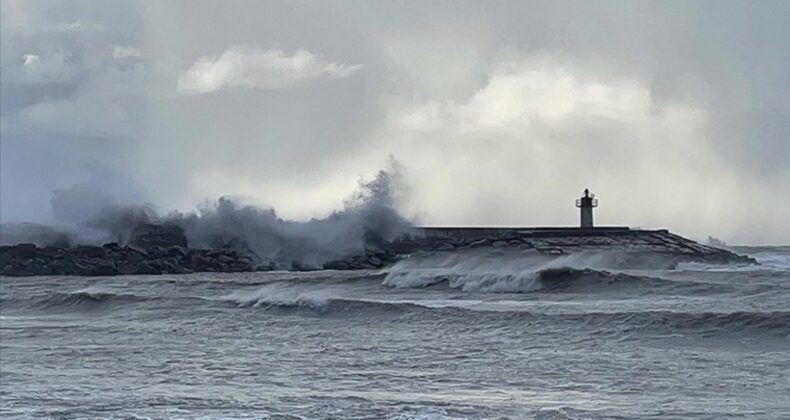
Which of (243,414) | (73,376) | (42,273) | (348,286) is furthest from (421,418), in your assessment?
(42,273)

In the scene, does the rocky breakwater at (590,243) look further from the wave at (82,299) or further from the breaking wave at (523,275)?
the wave at (82,299)

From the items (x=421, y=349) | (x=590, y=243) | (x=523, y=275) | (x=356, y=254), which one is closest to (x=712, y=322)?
(x=421, y=349)

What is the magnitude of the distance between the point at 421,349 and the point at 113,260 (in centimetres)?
3147

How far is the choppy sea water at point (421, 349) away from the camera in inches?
462

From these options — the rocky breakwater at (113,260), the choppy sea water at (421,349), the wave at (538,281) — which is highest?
the rocky breakwater at (113,260)

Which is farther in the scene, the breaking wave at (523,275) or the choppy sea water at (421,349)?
the breaking wave at (523,275)

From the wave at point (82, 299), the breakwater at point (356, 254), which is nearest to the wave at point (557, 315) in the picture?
the wave at point (82, 299)

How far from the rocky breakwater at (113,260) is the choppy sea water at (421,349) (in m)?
14.1

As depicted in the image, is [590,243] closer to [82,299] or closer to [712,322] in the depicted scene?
[82,299]

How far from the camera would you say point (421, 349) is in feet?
55.7

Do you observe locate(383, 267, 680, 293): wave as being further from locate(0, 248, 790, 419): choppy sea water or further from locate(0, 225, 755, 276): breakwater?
locate(0, 225, 755, 276): breakwater

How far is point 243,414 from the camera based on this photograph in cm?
1129

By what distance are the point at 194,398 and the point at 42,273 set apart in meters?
35.4

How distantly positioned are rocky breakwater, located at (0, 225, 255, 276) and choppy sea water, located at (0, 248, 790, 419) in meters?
14.1
